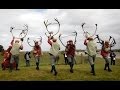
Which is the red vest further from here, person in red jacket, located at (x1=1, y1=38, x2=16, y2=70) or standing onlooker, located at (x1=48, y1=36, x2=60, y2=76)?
person in red jacket, located at (x1=1, y1=38, x2=16, y2=70)

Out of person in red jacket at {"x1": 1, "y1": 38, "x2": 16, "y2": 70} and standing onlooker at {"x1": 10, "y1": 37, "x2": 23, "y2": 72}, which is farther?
person in red jacket at {"x1": 1, "y1": 38, "x2": 16, "y2": 70}

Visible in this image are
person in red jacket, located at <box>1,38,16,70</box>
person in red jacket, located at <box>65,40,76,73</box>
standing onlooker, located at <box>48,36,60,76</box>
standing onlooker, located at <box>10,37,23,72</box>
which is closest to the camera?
standing onlooker, located at <box>48,36,60,76</box>

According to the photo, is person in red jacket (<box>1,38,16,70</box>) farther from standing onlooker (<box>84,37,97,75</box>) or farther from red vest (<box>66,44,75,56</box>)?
standing onlooker (<box>84,37,97,75</box>)

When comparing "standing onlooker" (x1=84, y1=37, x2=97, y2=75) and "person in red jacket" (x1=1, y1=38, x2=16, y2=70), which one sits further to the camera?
"person in red jacket" (x1=1, y1=38, x2=16, y2=70)

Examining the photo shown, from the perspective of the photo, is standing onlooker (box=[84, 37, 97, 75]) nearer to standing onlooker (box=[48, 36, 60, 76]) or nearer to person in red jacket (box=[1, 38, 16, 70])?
standing onlooker (box=[48, 36, 60, 76])

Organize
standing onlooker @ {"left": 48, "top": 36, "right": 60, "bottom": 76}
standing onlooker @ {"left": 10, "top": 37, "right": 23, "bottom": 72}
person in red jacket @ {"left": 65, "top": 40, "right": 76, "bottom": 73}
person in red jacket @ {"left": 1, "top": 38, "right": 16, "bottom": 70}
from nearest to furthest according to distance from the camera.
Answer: standing onlooker @ {"left": 48, "top": 36, "right": 60, "bottom": 76} → person in red jacket @ {"left": 65, "top": 40, "right": 76, "bottom": 73} → standing onlooker @ {"left": 10, "top": 37, "right": 23, "bottom": 72} → person in red jacket @ {"left": 1, "top": 38, "right": 16, "bottom": 70}

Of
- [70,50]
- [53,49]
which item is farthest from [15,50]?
[70,50]

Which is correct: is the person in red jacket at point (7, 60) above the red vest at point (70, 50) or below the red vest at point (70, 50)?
below

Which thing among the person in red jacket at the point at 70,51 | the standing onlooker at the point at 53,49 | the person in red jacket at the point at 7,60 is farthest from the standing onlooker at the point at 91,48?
the person in red jacket at the point at 7,60

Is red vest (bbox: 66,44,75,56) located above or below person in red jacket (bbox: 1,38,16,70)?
above

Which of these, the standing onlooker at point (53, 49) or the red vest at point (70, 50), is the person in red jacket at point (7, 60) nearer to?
the standing onlooker at point (53, 49)

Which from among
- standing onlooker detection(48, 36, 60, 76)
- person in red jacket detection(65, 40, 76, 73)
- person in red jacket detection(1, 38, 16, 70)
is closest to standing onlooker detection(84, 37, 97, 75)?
person in red jacket detection(65, 40, 76, 73)

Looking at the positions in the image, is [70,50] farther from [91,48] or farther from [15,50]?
[15,50]
